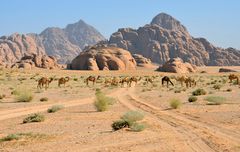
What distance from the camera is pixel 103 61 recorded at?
115250 millimetres

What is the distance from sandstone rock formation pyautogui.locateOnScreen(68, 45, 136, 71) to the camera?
113 m

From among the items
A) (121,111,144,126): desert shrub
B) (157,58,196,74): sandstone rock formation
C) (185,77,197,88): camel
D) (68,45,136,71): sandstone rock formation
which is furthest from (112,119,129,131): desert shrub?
(157,58,196,74): sandstone rock formation

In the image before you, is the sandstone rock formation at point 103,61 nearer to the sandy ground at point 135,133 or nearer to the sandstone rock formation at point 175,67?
the sandstone rock formation at point 175,67

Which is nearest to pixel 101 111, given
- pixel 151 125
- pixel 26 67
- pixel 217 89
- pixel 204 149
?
pixel 151 125

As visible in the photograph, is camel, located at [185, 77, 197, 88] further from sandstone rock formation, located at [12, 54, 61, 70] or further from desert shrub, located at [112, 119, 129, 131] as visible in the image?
sandstone rock formation, located at [12, 54, 61, 70]

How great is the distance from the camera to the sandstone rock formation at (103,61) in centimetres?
11306

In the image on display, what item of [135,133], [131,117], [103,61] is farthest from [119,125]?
[103,61]

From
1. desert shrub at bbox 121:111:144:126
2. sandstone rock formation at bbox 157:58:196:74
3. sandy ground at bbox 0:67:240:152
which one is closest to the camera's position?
sandy ground at bbox 0:67:240:152

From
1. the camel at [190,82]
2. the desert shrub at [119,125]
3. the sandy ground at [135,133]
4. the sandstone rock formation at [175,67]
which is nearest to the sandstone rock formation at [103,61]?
the sandstone rock formation at [175,67]

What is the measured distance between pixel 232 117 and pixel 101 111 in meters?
6.82

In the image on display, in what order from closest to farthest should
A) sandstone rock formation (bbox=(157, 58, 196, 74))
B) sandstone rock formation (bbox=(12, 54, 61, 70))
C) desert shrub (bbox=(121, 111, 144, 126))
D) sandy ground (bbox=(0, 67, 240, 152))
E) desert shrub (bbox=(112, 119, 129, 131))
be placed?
sandy ground (bbox=(0, 67, 240, 152)) → desert shrub (bbox=(112, 119, 129, 131)) → desert shrub (bbox=(121, 111, 144, 126)) → sandstone rock formation (bbox=(157, 58, 196, 74)) → sandstone rock formation (bbox=(12, 54, 61, 70))

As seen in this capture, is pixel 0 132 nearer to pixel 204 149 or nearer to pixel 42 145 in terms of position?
pixel 42 145

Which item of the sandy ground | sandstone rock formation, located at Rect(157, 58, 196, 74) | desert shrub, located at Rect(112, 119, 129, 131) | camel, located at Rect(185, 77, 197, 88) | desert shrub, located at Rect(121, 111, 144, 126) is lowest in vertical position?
the sandy ground

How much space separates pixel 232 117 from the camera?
18.9 m
